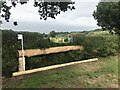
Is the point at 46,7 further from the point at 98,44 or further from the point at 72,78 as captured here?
→ the point at 98,44

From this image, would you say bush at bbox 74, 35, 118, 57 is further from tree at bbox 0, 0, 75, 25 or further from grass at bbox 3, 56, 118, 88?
tree at bbox 0, 0, 75, 25

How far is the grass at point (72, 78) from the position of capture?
10616 millimetres

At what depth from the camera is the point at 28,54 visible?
12.6 metres

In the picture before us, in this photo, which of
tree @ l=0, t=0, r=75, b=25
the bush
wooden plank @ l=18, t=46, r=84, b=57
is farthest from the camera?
the bush

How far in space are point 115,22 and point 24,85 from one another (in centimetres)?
384

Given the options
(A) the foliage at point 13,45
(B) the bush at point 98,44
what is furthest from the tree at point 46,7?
(B) the bush at point 98,44

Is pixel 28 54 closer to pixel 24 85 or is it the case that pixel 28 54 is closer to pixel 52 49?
pixel 52 49

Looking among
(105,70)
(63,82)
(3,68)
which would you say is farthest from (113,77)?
(3,68)

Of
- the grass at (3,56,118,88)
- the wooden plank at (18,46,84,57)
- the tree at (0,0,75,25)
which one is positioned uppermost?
the tree at (0,0,75,25)

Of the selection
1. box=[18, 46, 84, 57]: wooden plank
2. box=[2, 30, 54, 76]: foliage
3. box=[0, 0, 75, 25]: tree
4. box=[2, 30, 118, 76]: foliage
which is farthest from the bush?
box=[0, 0, 75, 25]: tree

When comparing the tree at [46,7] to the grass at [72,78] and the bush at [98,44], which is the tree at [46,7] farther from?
Answer: the bush at [98,44]

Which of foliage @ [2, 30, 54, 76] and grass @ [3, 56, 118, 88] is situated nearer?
grass @ [3, 56, 118, 88]

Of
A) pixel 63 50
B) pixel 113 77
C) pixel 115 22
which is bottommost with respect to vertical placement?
pixel 113 77

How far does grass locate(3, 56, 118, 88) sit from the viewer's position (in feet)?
34.8
